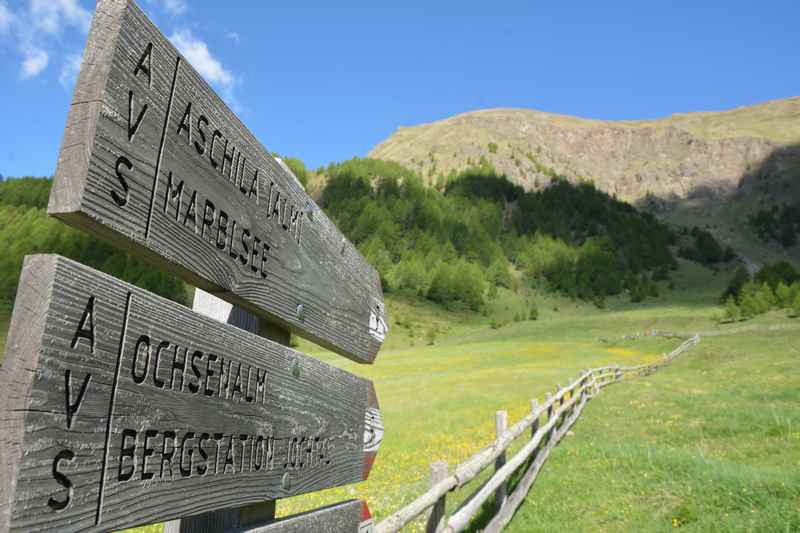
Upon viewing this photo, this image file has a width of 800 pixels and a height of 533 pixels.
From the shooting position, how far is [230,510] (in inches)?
96.7

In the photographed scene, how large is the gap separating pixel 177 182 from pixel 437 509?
16.3 feet

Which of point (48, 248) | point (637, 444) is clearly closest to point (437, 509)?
point (637, 444)

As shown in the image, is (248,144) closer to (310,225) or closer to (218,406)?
(310,225)

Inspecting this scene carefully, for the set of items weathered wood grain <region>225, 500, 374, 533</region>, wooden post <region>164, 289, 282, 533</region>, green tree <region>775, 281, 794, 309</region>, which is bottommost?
weathered wood grain <region>225, 500, 374, 533</region>

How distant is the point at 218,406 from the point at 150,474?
373 millimetres

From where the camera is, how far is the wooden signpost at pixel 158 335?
135cm

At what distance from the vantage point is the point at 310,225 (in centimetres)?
295

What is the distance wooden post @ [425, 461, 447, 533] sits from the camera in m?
5.70

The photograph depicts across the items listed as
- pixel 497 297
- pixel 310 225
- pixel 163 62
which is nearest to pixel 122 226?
pixel 163 62

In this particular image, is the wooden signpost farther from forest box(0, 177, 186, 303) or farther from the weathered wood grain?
forest box(0, 177, 186, 303)

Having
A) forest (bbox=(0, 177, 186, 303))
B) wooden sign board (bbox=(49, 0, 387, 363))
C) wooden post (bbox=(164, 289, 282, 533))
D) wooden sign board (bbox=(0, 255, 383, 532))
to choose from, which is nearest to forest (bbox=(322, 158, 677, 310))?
forest (bbox=(0, 177, 186, 303))

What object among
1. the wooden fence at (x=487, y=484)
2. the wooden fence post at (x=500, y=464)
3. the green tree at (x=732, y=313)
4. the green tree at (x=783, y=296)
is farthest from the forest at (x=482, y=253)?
the wooden fence post at (x=500, y=464)

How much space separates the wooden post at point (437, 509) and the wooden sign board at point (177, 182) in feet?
11.4

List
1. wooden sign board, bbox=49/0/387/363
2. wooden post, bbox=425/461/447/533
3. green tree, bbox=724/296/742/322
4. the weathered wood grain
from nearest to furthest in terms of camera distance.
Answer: wooden sign board, bbox=49/0/387/363
the weathered wood grain
wooden post, bbox=425/461/447/533
green tree, bbox=724/296/742/322
